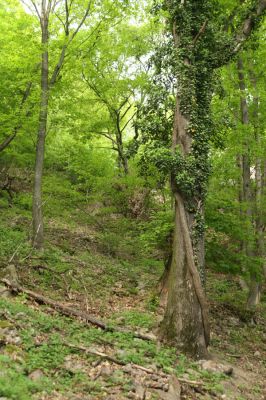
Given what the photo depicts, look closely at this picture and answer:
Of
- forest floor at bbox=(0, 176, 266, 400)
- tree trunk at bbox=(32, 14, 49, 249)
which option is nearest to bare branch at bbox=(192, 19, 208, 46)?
tree trunk at bbox=(32, 14, 49, 249)

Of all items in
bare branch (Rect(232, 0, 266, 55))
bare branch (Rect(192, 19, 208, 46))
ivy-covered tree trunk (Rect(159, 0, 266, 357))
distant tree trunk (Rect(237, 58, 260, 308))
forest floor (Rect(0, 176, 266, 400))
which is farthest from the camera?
distant tree trunk (Rect(237, 58, 260, 308))

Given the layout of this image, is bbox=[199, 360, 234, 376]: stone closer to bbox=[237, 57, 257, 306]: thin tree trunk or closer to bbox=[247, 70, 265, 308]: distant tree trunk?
bbox=[237, 57, 257, 306]: thin tree trunk

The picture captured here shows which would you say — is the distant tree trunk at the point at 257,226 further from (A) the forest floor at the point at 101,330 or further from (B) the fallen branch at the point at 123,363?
(B) the fallen branch at the point at 123,363

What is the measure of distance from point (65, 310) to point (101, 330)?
1.04m

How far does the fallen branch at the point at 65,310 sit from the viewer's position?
25.3 ft

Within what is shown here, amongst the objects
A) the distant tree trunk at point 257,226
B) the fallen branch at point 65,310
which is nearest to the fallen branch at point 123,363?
the fallen branch at point 65,310

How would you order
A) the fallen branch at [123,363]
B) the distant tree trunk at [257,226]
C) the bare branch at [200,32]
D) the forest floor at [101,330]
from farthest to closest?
the distant tree trunk at [257,226], the bare branch at [200,32], the fallen branch at [123,363], the forest floor at [101,330]

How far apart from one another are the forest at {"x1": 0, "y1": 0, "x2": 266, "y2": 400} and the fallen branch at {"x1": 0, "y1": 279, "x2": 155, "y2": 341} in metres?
0.03

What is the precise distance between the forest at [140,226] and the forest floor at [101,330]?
0.12ft

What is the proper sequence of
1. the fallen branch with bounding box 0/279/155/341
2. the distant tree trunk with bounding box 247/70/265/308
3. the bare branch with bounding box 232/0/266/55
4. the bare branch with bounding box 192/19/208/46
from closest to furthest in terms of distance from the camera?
the fallen branch with bounding box 0/279/155/341
the bare branch with bounding box 192/19/208/46
the bare branch with bounding box 232/0/266/55
the distant tree trunk with bounding box 247/70/265/308

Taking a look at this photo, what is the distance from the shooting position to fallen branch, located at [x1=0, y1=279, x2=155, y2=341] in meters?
7.70

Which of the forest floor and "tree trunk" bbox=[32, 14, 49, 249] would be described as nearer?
the forest floor

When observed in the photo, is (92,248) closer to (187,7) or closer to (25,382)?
(187,7)

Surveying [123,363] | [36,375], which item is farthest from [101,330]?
[36,375]
